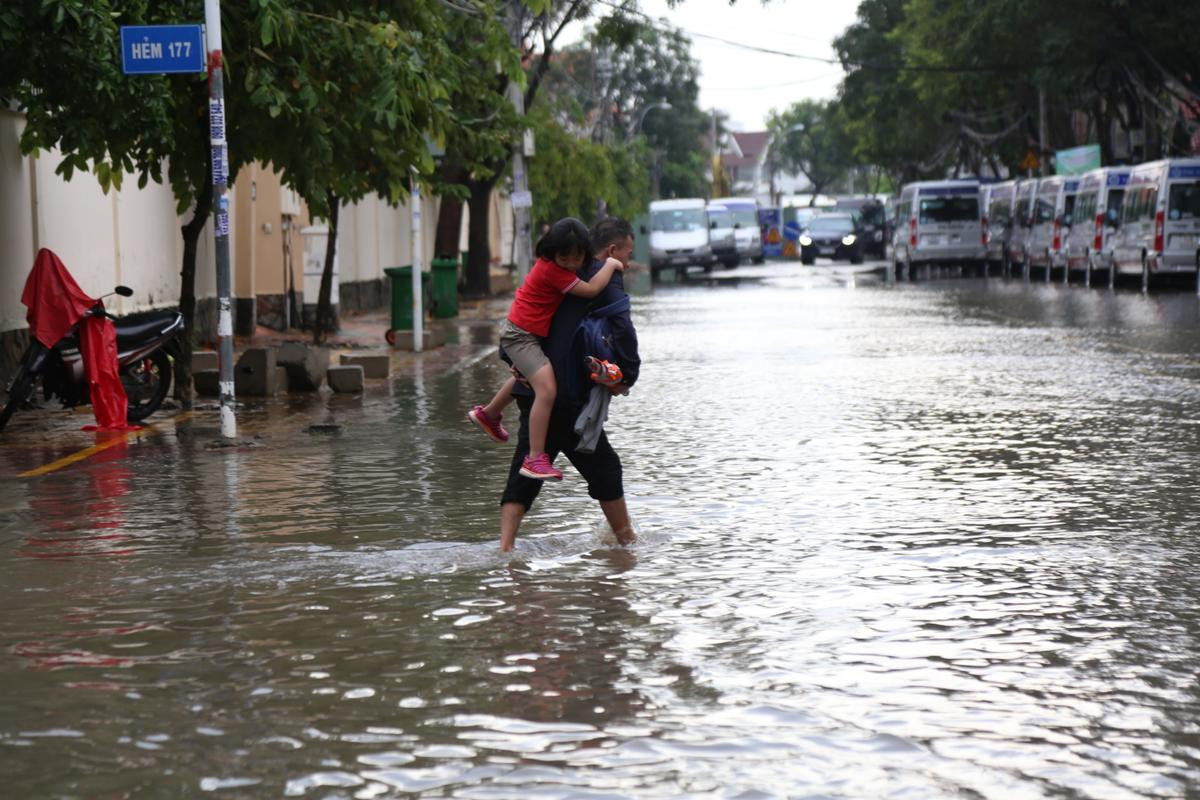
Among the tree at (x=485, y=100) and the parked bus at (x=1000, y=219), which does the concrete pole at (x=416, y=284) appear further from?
the parked bus at (x=1000, y=219)

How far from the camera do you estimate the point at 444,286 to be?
109ft

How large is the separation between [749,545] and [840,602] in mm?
1431

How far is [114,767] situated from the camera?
525cm

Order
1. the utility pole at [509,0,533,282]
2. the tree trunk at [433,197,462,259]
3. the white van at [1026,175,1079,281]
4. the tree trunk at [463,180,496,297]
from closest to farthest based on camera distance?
the utility pole at [509,0,533,282] → the tree trunk at [433,197,462,259] → the tree trunk at [463,180,496,297] → the white van at [1026,175,1079,281]

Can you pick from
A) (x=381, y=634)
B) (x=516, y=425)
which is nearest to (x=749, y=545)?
(x=381, y=634)

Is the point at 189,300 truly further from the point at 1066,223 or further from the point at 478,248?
the point at 1066,223

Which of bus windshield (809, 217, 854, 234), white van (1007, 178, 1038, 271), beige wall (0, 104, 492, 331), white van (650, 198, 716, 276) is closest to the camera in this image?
beige wall (0, 104, 492, 331)

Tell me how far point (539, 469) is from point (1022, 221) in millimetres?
46791

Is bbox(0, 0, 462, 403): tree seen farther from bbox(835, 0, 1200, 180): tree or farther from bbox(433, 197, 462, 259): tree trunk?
bbox(835, 0, 1200, 180): tree

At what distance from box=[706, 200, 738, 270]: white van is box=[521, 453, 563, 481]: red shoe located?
183ft

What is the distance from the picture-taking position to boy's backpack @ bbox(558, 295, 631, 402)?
28.1ft

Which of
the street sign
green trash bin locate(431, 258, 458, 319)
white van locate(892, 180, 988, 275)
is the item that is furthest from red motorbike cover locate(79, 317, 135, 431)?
white van locate(892, 180, 988, 275)

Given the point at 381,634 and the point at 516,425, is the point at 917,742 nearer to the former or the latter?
the point at 381,634

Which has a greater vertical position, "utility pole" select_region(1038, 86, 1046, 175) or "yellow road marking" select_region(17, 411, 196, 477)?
"utility pole" select_region(1038, 86, 1046, 175)
